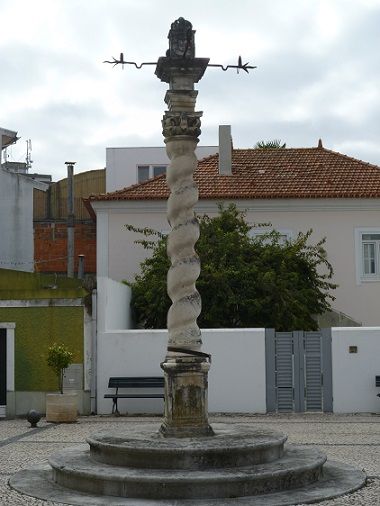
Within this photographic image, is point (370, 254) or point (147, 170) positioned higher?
point (147, 170)

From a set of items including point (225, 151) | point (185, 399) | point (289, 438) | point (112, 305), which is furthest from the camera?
point (225, 151)

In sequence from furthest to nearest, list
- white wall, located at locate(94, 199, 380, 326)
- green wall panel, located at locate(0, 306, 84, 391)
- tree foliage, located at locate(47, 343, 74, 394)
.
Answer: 1. white wall, located at locate(94, 199, 380, 326)
2. green wall panel, located at locate(0, 306, 84, 391)
3. tree foliage, located at locate(47, 343, 74, 394)

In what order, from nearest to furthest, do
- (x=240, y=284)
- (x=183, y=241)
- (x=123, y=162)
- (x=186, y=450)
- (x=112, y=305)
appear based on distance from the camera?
(x=186, y=450) → (x=183, y=241) → (x=112, y=305) → (x=240, y=284) → (x=123, y=162)

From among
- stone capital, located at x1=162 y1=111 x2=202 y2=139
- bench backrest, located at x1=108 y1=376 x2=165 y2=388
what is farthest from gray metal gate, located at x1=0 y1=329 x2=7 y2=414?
stone capital, located at x1=162 y1=111 x2=202 y2=139

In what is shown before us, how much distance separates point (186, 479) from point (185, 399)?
186 cm

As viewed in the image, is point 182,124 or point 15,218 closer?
point 182,124

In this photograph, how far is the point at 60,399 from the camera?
60.2 ft

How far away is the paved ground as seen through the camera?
9977 millimetres

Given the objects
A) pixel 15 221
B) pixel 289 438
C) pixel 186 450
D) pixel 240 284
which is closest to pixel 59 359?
pixel 289 438

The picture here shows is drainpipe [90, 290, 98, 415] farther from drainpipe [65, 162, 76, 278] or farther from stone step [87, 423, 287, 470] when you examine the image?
drainpipe [65, 162, 76, 278]

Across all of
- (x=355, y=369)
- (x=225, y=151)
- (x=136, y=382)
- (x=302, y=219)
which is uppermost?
(x=225, y=151)

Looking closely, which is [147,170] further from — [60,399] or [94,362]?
[60,399]

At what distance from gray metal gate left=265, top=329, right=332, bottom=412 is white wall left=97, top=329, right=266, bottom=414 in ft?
0.77

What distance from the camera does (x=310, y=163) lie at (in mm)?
31891
